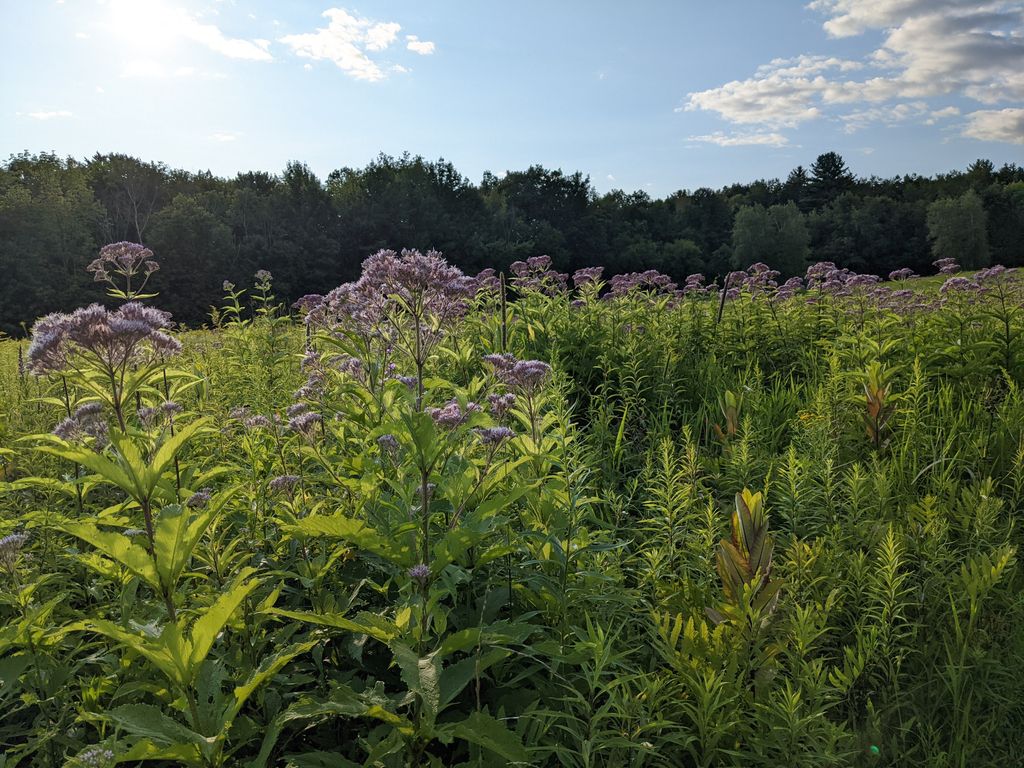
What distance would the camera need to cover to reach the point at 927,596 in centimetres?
302

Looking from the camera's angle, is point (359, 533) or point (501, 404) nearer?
point (359, 533)

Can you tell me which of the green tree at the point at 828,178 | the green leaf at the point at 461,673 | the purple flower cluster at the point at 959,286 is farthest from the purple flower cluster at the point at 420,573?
the green tree at the point at 828,178

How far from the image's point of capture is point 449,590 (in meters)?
1.98

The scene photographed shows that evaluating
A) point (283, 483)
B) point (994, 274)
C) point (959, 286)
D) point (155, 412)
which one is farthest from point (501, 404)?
point (994, 274)

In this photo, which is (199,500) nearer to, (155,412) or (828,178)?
(155,412)

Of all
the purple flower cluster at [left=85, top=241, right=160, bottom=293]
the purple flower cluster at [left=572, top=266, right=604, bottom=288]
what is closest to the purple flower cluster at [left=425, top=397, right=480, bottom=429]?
the purple flower cluster at [left=85, top=241, right=160, bottom=293]

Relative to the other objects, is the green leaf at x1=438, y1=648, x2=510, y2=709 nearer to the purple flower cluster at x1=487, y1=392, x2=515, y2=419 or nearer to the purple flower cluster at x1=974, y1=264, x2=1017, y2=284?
the purple flower cluster at x1=487, y1=392, x2=515, y2=419

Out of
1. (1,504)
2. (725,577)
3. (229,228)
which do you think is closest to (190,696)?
(725,577)

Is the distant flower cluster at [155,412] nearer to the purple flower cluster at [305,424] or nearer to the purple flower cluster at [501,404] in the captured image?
the purple flower cluster at [305,424]

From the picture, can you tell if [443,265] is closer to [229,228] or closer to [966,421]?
[966,421]

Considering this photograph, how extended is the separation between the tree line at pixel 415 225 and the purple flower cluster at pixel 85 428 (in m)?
38.5

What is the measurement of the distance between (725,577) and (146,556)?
1.99 meters

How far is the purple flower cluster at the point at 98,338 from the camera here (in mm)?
2338

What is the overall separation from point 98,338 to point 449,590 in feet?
5.26
